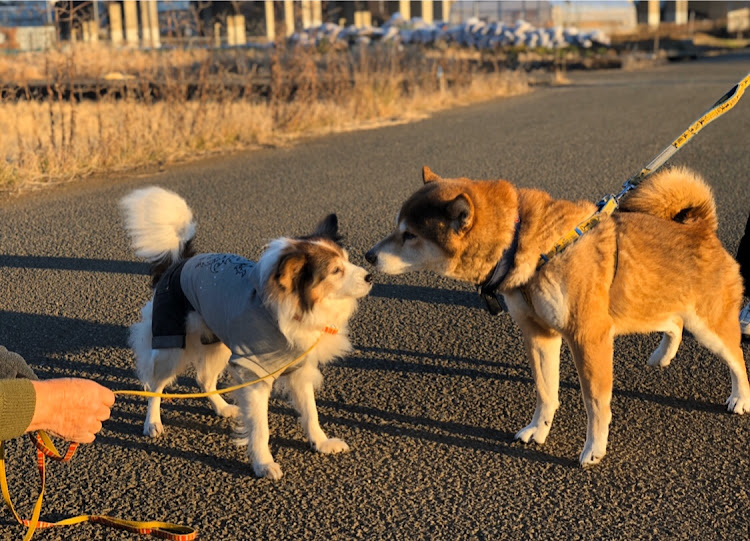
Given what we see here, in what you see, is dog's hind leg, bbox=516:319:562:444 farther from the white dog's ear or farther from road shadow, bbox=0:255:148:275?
road shadow, bbox=0:255:148:275

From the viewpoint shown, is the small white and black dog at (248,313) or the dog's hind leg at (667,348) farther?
the dog's hind leg at (667,348)

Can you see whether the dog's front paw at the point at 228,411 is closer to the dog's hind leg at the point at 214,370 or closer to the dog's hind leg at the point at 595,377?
the dog's hind leg at the point at 214,370

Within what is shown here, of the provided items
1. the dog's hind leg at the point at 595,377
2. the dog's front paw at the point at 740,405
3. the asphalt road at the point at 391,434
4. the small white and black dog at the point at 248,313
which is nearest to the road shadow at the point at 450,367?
the asphalt road at the point at 391,434

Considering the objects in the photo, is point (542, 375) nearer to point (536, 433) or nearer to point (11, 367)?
point (536, 433)

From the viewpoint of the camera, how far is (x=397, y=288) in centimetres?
612

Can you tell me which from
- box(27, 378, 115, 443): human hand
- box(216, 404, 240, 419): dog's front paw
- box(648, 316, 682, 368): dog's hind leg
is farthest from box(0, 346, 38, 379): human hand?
box(648, 316, 682, 368): dog's hind leg

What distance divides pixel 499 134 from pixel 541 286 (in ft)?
39.3

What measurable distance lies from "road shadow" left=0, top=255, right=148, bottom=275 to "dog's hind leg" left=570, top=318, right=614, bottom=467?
166 inches

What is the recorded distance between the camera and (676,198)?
400 cm

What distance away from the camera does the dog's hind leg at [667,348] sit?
4.34 m

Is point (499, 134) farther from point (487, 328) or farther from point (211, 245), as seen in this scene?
point (487, 328)

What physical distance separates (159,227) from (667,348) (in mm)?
2903

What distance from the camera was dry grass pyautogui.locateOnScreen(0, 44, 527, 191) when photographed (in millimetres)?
11094

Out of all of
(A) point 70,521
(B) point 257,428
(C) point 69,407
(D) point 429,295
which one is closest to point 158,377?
(B) point 257,428
